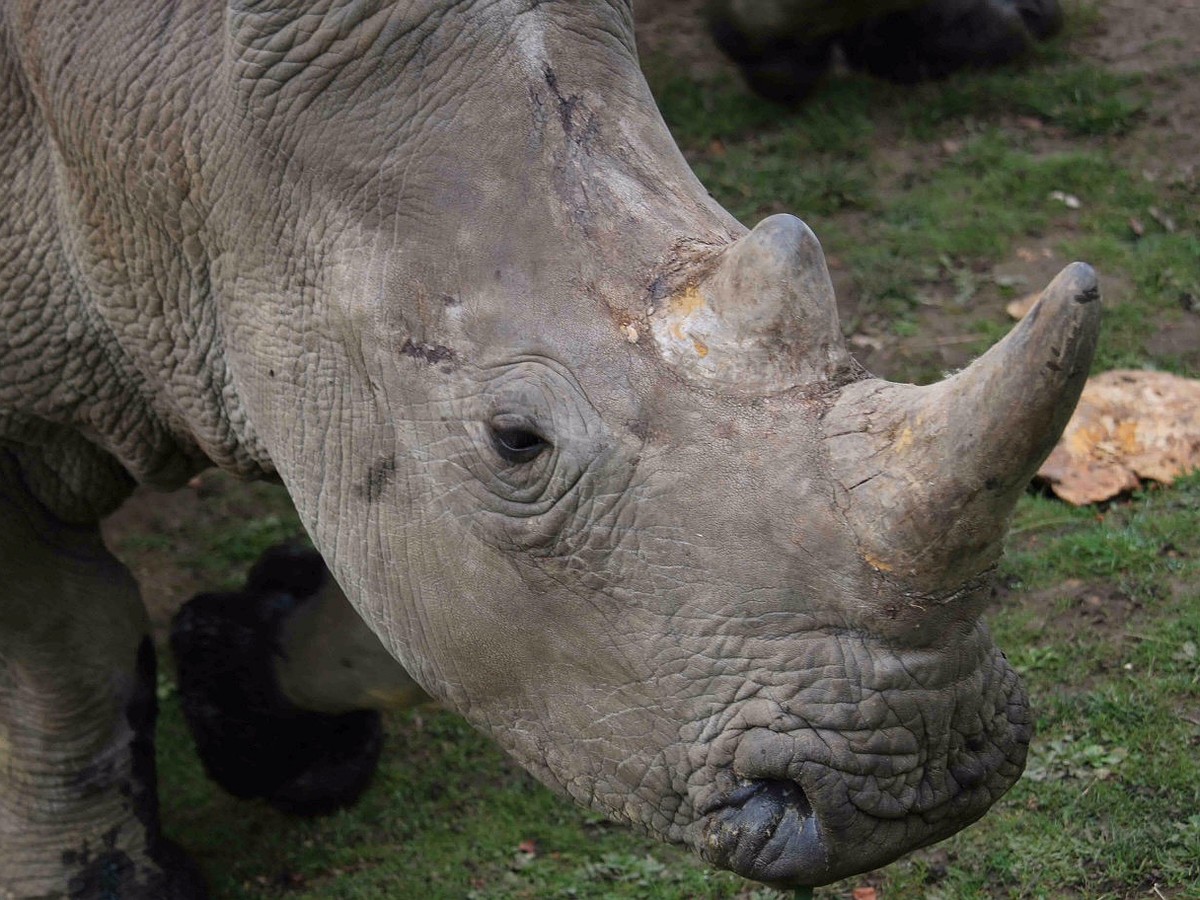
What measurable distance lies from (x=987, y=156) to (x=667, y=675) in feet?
17.7

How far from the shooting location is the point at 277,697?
5297 millimetres

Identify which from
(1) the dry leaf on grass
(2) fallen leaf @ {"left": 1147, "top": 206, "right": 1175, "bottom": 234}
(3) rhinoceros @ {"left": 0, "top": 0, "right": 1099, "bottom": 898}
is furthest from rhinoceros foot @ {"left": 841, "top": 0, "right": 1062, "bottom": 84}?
(3) rhinoceros @ {"left": 0, "top": 0, "right": 1099, "bottom": 898}

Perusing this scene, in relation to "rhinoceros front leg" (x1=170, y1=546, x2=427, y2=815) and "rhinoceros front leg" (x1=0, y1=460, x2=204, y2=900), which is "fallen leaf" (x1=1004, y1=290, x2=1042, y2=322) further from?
"rhinoceros front leg" (x1=0, y1=460, x2=204, y2=900)

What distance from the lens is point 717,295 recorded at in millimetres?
2992

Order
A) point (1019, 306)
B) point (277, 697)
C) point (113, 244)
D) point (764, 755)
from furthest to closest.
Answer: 1. point (1019, 306)
2. point (277, 697)
3. point (113, 244)
4. point (764, 755)

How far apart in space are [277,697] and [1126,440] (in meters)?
2.85

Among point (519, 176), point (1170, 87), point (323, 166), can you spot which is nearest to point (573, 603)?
point (519, 176)

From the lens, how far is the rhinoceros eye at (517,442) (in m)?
3.18

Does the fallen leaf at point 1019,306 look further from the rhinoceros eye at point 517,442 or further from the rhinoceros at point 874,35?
the rhinoceros eye at point 517,442

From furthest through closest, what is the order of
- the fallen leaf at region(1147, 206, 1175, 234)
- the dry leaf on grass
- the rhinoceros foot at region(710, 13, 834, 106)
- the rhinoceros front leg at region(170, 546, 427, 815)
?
the rhinoceros foot at region(710, 13, 834, 106), the fallen leaf at region(1147, 206, 1175, 234), the dry leaf on grass, the rhinoceros front leg at region(170, 546, 427, 815)

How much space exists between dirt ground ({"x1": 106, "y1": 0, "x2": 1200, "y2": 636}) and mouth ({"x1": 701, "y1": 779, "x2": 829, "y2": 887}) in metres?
2.33

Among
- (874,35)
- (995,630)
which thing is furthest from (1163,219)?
(995,630)

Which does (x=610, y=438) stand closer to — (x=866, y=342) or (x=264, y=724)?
(x=264, y=724)

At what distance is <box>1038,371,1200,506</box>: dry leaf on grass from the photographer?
5.60 m
